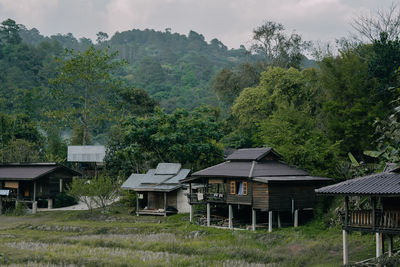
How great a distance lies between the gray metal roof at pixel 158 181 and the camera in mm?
41375

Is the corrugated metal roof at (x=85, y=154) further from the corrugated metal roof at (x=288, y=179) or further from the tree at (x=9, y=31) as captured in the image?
the tree at (x=9, y=31)

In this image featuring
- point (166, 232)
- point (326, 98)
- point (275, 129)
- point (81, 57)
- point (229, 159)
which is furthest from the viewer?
point (81, 57)

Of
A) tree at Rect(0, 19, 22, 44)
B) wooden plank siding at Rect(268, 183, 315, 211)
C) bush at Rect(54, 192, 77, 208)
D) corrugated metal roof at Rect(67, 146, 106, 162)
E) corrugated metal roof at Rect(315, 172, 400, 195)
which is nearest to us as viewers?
corrugated metal roof at Rect(315, 172, 400, 195)

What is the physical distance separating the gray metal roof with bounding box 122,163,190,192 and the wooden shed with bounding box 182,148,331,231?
3870 mm

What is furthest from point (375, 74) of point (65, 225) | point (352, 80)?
point (65, 225)

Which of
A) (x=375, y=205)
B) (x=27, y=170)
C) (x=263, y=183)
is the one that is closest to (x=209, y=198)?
(x=263, y=183)

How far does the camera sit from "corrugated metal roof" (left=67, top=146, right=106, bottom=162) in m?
59.5

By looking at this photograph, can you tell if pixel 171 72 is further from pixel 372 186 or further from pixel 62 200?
pixel 372 186

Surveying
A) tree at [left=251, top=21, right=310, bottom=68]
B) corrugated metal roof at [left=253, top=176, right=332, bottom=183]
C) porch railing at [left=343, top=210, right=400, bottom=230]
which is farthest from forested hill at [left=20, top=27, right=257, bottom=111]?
porch railing at [left=343, top=210, right=400, bottom=230]

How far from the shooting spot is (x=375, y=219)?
23359 mm

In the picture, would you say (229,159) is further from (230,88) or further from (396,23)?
(230,88)

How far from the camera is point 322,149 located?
36438 millimetres

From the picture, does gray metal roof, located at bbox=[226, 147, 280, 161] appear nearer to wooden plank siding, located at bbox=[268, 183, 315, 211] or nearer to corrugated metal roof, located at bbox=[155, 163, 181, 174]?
wooden plank siding, located at bbox=[268, 183, 315, 211]

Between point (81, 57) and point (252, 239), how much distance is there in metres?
37.1
